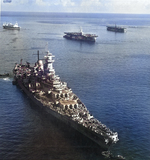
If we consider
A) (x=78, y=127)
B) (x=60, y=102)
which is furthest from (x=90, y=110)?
(x=78, y=127)

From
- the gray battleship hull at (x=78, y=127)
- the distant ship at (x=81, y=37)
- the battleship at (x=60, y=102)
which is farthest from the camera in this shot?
the distant ship at (x=81, y=37)

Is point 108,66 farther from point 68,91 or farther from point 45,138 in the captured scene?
point 45,138

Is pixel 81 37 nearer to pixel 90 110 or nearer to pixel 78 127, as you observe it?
pixel 90 110

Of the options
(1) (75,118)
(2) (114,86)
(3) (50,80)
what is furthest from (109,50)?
(1) (75,118)

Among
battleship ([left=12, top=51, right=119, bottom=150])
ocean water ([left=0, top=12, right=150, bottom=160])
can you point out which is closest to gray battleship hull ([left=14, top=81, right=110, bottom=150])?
battleship ([left=12, top=51, right=119, bottom=150])

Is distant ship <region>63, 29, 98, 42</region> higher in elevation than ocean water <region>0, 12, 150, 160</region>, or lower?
higher

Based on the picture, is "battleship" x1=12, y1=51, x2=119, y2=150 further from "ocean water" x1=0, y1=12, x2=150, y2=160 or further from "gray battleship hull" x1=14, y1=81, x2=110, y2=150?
"ocean water" x1=0, y1=12, x2=150, y2=160

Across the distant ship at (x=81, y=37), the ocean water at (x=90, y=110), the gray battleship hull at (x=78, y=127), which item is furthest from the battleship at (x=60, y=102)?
the distant ship at (x=81, y=37)

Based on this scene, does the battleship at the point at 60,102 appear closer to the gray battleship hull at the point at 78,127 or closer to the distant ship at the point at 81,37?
the gray battleship hull at the point at 78,127
